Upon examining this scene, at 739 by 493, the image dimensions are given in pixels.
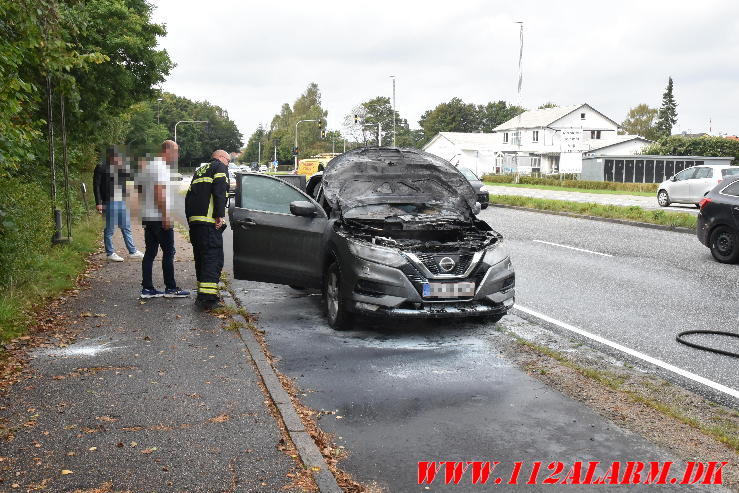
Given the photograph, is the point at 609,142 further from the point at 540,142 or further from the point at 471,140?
the point at 471,140

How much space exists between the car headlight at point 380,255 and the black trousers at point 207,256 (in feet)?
7.07

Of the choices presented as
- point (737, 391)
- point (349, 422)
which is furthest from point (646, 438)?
point (349, 422)

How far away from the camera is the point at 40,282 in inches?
359

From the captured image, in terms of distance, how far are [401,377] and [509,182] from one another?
2005 inches

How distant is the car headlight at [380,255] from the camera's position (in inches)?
272

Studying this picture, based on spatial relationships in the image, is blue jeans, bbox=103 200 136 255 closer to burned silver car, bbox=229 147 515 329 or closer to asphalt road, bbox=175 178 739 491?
asphalt road, bbox=175 178 739 491

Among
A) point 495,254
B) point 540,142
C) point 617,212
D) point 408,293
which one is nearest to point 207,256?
point 408,293

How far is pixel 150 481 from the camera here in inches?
155

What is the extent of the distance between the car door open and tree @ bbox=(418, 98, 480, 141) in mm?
113870

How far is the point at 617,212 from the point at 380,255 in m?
17.0

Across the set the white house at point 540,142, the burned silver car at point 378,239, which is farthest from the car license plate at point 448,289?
the white house at point 540,142

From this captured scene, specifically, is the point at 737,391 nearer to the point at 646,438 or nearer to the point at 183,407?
the point at 646,438

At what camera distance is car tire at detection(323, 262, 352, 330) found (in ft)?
24.4

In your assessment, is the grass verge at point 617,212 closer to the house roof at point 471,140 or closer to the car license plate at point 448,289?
the car license plate at point 448,289
